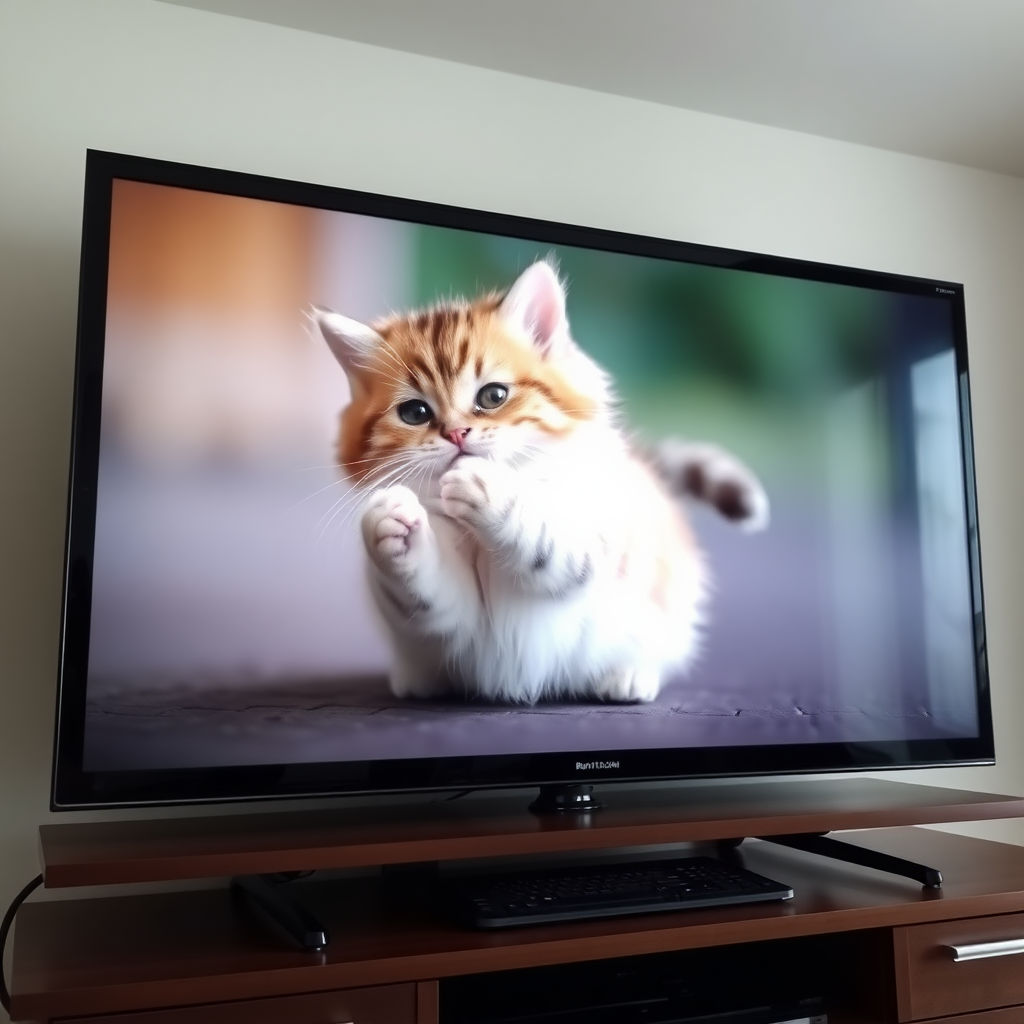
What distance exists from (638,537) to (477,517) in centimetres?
30

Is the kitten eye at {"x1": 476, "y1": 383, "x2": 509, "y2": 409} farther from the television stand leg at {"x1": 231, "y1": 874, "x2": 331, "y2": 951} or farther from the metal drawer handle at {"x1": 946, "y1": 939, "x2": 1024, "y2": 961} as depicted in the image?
the metal drawer handle at {"x1": 946, "y1": 939, "x2": 1024, "y2": 961}

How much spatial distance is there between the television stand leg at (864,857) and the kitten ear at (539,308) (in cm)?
85

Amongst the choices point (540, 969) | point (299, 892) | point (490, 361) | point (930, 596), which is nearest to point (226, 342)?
point (490, 361)

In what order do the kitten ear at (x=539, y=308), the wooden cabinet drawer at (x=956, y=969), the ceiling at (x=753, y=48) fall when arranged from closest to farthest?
the wooden cabinet drawer at (x=956, y=969) → the kitten ear at (x=539, y=308) → the ceiling at (x=753, y=48)

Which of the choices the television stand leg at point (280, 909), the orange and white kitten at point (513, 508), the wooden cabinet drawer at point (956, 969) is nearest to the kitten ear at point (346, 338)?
the orange and white kitten at point (513, 508)

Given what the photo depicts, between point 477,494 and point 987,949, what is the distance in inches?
39.3

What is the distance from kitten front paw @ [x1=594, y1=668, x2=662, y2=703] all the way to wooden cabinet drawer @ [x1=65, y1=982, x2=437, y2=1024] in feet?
1.82

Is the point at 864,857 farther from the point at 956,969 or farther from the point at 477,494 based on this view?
the point at 477,494

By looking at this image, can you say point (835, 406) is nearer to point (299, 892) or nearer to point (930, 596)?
point (930, 596)

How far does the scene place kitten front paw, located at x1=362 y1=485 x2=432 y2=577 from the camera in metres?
1.49

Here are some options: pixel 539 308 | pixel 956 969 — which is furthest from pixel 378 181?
pixel 956 969

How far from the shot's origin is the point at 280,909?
4.18ft

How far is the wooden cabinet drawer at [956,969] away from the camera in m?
1.42

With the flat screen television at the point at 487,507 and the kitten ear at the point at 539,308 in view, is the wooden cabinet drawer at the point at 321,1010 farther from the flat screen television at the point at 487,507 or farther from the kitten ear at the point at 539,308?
the kitten ear at the point at 539,308
